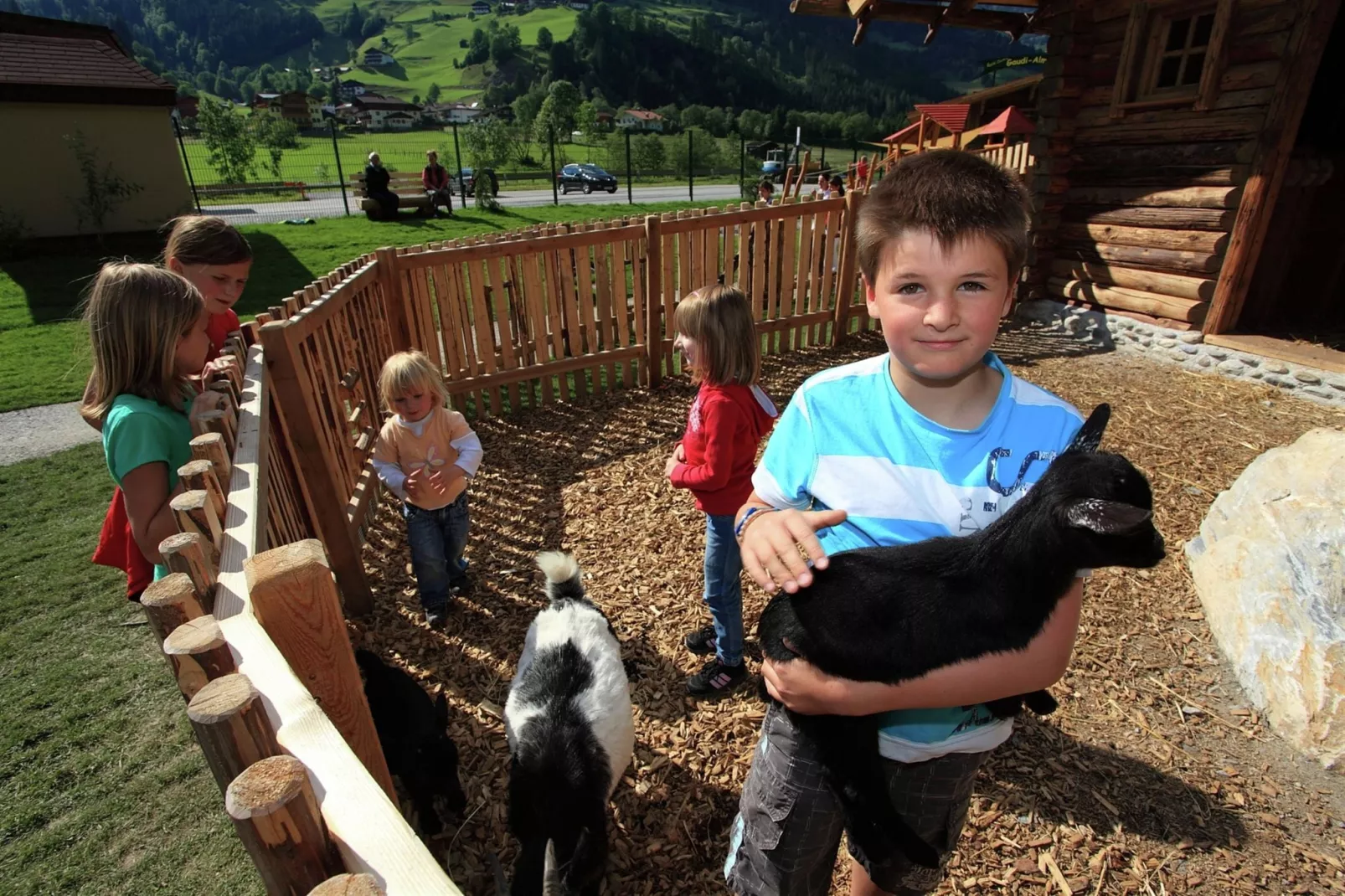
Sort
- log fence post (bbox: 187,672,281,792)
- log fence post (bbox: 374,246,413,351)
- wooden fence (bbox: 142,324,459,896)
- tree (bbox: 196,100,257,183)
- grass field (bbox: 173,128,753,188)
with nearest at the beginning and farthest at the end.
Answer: wooden fence (bbox: 142,324,459,896) < log fence post (bbox: 187,672,281,792) < log fence post (bbox: 374,246,413,351) < tree (bbox: 196,100,257,183) < grass field (bbox: 173,128,753,188)

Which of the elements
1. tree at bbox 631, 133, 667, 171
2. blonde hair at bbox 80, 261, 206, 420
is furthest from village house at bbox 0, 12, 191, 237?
tree at bbox 631, 133, 667, 171

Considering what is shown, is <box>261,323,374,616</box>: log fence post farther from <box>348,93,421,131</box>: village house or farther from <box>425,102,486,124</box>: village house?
<box>425,102,486,124</box>: village house

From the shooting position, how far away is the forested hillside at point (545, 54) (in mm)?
130500

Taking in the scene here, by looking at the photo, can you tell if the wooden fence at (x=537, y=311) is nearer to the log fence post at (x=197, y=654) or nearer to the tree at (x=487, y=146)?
the log fence post at (x=197, y=654)

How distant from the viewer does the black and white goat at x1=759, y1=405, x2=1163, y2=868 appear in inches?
51.3

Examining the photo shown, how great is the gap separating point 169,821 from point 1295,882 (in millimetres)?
4527

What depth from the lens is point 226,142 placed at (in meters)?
29.6

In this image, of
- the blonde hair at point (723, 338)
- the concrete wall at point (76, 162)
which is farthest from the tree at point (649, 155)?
the blonde hair at point (723, 338)

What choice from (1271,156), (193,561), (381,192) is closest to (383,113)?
(381,192)

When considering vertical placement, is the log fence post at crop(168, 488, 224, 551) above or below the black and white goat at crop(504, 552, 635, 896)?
above

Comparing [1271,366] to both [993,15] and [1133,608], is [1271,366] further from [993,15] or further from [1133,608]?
[993,15]

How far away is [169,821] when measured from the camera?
9.43 feet

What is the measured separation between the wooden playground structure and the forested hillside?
8262 cm

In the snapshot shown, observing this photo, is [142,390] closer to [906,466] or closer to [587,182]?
[906,466]
